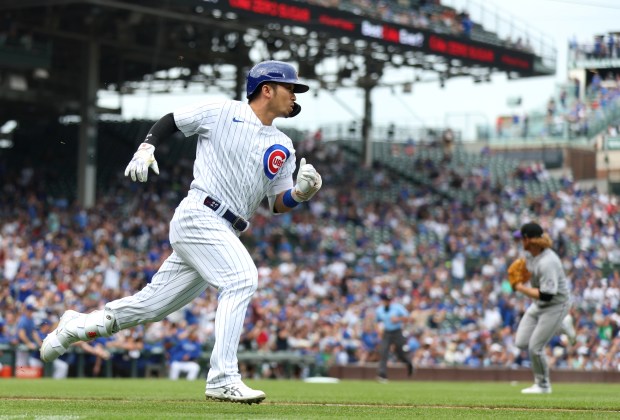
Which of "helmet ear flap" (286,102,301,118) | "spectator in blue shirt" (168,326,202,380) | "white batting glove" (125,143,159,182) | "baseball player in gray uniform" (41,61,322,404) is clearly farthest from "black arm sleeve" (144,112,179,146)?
"spectator in blue shirt" (168,326,202,380)

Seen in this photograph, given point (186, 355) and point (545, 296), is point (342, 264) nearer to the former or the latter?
point (186, 355)

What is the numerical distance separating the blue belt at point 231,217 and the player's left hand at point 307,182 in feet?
1.42

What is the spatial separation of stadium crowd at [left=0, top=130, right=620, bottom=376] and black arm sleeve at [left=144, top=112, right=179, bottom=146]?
12412 millimetres

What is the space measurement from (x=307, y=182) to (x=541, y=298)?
5939 millimetres

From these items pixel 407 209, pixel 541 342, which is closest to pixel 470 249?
pixel 407 209

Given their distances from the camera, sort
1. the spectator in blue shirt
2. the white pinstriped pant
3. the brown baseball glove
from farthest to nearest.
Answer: the spectator in blue shirt < the brown baseball glove < the white pinstriped pant

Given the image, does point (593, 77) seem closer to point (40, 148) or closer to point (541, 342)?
point (40, 148)

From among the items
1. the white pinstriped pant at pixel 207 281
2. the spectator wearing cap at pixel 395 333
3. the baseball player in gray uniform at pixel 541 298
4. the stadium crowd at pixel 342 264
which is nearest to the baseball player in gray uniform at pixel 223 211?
the white pinstriped pant at pixel 207 281

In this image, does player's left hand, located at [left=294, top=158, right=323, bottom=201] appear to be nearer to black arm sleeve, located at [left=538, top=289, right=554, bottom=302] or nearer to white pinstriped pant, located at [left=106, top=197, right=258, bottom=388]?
white pinstriped pant, located at [left=106, top=197, right=258, bottom=388]

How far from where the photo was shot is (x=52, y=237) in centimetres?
2609

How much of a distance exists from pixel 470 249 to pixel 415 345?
25.6 ft

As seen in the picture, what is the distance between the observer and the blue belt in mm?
7879

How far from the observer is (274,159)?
8039mm

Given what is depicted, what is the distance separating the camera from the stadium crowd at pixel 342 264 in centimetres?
2288
